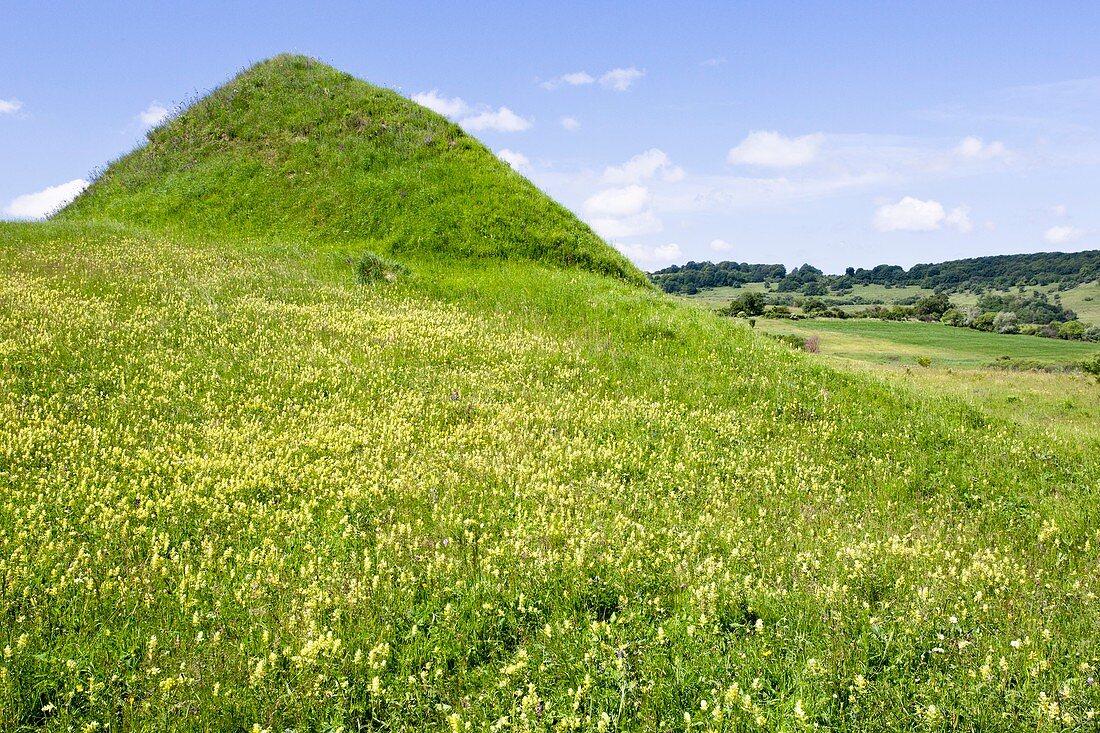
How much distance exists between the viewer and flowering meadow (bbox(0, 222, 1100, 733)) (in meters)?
4.75

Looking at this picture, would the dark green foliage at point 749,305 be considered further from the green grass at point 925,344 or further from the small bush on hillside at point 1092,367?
the small bush on hillside at point 1092,367

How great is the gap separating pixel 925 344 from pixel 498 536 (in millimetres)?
104502

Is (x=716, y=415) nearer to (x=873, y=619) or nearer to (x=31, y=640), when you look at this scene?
(x=873, y=619)

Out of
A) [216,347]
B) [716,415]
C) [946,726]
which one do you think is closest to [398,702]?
[946,726]

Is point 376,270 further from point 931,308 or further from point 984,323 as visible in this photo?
point 931,308

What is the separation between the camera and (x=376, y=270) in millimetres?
21500

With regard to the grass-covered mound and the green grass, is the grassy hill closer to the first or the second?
the grass-covered mound

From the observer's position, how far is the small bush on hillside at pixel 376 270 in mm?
21172

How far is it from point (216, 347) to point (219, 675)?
1012 cm

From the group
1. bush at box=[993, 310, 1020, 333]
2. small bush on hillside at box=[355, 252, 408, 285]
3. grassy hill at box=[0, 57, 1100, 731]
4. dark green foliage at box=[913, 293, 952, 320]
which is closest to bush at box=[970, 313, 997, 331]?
bush at box=[993, 310, 1020, 333]

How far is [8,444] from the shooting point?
8594 mm

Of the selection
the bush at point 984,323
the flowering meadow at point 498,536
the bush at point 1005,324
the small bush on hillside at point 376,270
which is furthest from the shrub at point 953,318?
the small bush on hillside at point 376,270

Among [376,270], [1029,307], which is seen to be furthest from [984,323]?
[376,270]

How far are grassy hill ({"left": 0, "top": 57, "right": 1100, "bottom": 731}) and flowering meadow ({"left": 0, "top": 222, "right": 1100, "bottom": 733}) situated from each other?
0.14ft
